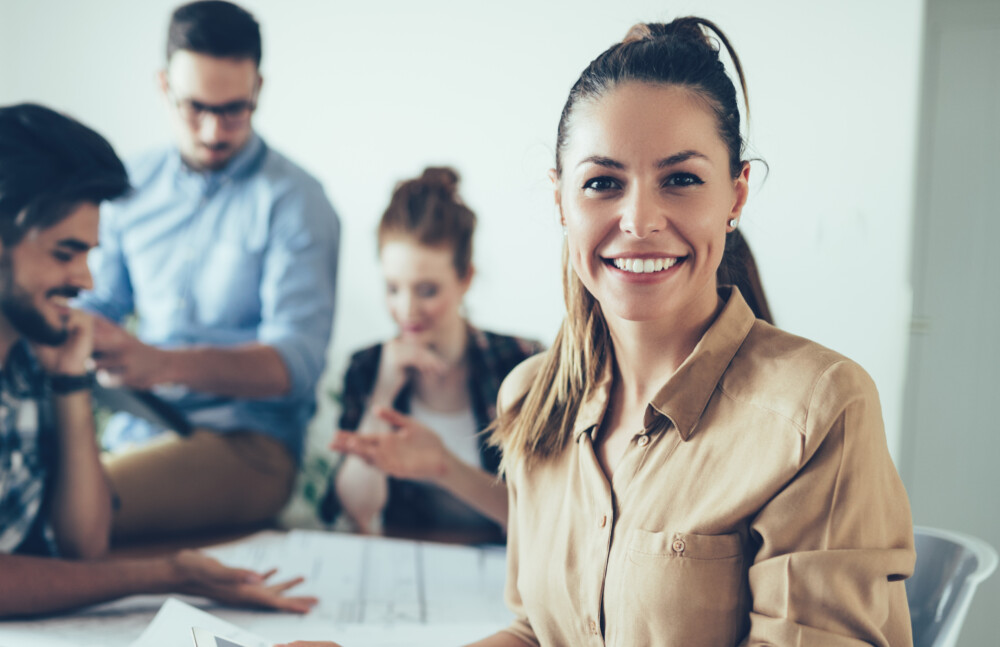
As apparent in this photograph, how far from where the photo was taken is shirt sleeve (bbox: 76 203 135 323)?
2.65 meters

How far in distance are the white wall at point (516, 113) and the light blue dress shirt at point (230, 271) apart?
10cm

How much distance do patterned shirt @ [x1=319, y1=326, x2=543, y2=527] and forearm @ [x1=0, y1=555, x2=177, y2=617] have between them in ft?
2.25

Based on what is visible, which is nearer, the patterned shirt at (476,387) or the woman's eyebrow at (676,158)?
the woman's eyebrow at (676,158)

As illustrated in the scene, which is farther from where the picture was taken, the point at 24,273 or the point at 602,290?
the point at 24,273

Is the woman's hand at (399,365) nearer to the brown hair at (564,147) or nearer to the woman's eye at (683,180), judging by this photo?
the brown hair at (564,147)

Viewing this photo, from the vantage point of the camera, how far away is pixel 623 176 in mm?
1131

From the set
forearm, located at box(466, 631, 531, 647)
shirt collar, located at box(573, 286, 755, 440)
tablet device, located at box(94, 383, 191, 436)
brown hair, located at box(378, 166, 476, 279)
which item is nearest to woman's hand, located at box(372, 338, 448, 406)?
brown hair, located at box(378, 166, 476, 279)

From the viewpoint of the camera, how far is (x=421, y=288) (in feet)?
8.03

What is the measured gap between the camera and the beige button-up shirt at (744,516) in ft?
3.24

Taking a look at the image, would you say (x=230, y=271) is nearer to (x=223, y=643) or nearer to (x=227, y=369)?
(x=227, y=369)

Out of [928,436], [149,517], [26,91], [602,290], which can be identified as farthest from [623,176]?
[26,91]

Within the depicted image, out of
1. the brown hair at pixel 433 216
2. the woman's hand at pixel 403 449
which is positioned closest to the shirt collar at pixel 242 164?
the brown hair at pixel 433 216

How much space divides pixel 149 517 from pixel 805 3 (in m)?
2.25

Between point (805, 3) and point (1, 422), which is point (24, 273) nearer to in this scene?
point (1, 422)
